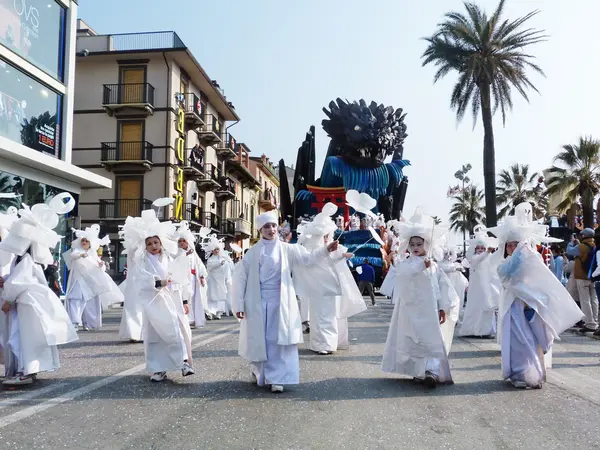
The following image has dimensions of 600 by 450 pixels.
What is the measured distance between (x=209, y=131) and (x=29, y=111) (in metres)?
22.7

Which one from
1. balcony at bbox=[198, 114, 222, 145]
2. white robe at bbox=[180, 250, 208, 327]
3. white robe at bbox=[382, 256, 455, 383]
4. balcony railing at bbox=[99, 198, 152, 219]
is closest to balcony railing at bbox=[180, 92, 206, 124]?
balcony at bbox=[198, 114, 222, 145]

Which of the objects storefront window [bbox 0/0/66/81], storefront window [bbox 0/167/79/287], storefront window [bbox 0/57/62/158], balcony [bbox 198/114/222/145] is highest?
balcony [bbox 198/114/222/145]

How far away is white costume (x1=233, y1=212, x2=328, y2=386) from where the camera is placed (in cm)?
695

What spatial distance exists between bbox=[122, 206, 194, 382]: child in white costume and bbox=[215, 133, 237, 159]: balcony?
42.0 metres

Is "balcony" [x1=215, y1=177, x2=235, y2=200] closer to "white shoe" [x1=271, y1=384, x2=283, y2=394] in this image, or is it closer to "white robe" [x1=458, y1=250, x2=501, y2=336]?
"white robe" [x1=458, y1=250, x2=501, y2=336]

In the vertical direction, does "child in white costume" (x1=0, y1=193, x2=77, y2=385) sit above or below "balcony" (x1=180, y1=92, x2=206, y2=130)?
below

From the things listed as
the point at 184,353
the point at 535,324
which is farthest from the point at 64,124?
the point at 535,324

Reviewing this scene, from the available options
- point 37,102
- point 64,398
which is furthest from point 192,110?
point 64,398

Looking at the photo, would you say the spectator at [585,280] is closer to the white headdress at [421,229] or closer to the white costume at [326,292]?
the white costume at [326,292]

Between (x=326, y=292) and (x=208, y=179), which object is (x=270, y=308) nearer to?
(x=326, y=292)

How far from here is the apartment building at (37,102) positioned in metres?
20.6

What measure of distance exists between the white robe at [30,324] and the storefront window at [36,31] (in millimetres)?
15564

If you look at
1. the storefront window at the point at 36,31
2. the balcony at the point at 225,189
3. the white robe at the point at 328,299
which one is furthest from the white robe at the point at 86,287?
the balcony at the point at 225,189

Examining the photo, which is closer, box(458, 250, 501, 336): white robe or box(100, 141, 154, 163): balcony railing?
box(458, 250, 501, 336): white robe
